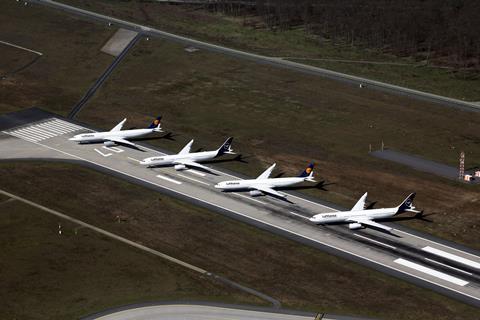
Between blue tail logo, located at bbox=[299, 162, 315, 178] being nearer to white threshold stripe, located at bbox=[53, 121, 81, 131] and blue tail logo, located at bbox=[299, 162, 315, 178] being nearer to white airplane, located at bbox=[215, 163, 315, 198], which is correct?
white airplane, located at bbox=[215, 163, 315, 198]

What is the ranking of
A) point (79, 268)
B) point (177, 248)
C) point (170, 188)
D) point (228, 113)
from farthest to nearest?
point (228, 113)
point (170, 188)
point (177, 248)
point (79, 268)

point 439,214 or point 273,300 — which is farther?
point 439,214

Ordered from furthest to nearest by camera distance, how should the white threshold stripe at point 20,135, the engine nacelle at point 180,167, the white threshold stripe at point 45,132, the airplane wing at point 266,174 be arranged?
the white threshold stripe at point 45,132
the white threshold stripe at point 20,135
the engine nacelle at point 180,167
the airplane wing at point 266,174

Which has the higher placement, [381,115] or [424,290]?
[381,115]

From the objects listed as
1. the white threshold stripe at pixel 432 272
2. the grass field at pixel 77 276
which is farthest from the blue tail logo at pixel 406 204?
the grass field at pixel 77 276

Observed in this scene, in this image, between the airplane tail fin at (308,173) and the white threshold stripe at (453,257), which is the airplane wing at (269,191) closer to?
the airplane tail fin at (308,173)

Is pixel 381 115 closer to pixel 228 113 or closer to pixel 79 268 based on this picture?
→ pixel 228 113

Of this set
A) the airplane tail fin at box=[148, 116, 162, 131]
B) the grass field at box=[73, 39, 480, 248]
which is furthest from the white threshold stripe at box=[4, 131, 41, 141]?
the airplane tail fin at box=[148, 116, 162, 131]

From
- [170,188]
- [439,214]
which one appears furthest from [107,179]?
[439,214]

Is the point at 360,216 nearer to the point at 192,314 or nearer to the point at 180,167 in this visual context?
the point at 192,314
